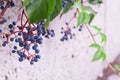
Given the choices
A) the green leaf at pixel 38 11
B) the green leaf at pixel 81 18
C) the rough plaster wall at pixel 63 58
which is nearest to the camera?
the green leaf at pixel 38 11

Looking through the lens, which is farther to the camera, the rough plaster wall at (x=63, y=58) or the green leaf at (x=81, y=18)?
the rough plaster wall at (x=63, y=58)

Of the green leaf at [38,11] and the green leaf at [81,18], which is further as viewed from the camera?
the green leaf at [81,18]

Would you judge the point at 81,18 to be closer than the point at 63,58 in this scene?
Yes

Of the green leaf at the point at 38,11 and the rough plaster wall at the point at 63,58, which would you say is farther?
the rough plaster wall at the point at 63,58

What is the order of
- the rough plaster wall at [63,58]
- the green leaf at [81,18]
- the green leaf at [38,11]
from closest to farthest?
1. the green leaf at [38,11]
2. the green leaf at [81,18]
3. the rough plaster wall at [63,58]

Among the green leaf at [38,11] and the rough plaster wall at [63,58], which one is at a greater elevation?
the green leaf at [38,11]

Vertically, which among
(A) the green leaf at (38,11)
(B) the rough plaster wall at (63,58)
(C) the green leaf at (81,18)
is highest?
(A) the green leaf at (38,11)

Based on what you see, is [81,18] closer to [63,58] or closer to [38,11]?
[38,11]

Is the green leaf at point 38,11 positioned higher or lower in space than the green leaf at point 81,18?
higher

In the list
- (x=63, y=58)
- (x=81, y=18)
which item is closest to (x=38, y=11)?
(x=81, y=18)
